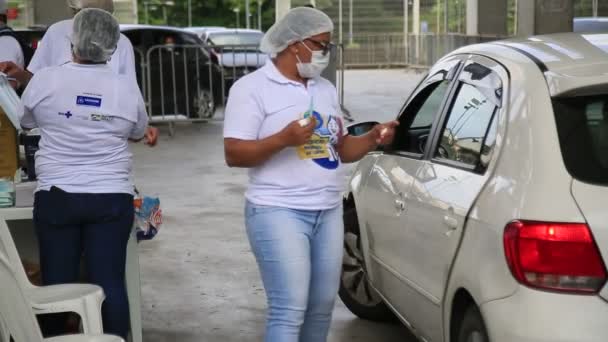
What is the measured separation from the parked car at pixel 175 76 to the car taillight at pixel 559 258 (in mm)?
13581

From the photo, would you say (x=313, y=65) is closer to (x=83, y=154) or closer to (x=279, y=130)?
(x=279, y=130)

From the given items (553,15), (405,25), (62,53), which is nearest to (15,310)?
(62,53)

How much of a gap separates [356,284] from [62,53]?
218 centimetres

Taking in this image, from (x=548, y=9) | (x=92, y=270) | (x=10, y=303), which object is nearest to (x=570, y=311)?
(x=10, y=303)

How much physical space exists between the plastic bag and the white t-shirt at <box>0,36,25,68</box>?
246 centimetres

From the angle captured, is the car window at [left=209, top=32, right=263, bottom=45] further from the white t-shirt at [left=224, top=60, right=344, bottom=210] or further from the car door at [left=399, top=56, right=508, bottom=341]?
the white t-shirt at [left=224, top=60, right=344, bottom=210]

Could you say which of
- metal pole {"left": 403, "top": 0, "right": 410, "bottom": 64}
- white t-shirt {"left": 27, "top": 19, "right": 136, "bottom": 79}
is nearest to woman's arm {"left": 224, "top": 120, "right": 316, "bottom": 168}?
white t-shirt {"left": 27, "top": 19, "right": 136, "bottom": 79}

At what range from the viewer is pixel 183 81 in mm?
17828

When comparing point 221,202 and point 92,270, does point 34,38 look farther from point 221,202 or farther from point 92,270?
point 92,270

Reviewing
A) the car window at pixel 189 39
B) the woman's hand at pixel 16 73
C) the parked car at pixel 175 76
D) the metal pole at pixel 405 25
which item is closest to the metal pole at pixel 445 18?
the metal pole at pixel 405 25

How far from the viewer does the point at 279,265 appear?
4324 mm

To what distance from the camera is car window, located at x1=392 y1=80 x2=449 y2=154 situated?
17.4ft

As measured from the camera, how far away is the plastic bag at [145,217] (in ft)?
17.1

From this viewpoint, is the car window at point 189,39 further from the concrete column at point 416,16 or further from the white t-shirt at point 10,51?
the concrete column at point 416,16
